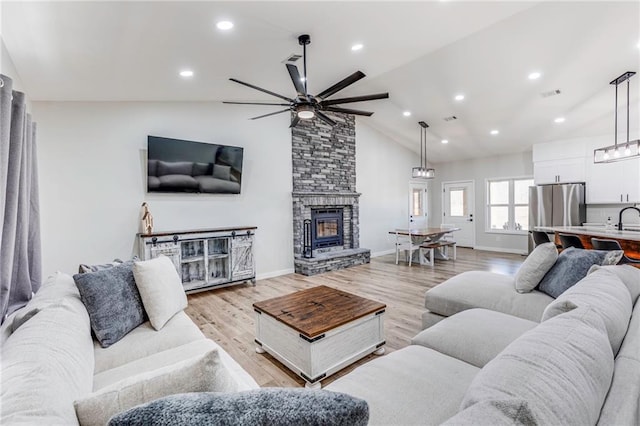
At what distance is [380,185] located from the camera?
25.4 ft

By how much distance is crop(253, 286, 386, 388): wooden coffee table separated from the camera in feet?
7.31

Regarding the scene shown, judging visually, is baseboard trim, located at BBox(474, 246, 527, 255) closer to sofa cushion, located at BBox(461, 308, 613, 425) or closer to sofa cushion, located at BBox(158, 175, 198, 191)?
sofa cushion, located at BBox(158, 175, 198, 191)

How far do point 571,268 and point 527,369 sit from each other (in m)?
2.14

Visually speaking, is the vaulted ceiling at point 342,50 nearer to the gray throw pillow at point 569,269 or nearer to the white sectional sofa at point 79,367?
the white sectional sofa at point 79,367

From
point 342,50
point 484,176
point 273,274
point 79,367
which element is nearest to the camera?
point 79,367

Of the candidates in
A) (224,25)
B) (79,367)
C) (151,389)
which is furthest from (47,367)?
(224,25)

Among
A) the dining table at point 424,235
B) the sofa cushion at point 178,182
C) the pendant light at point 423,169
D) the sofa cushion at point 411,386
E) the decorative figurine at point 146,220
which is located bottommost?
the sofa cushion at point 411,386

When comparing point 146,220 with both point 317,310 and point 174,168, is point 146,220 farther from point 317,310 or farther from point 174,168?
point 317,310

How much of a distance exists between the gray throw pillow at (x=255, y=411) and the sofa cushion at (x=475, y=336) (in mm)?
1368

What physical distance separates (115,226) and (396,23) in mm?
4286

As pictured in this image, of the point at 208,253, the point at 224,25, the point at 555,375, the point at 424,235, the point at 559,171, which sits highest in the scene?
the point at 224,25

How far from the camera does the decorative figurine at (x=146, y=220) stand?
4.16 meters

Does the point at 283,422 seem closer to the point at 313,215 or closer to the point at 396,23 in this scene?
the point at 396,23

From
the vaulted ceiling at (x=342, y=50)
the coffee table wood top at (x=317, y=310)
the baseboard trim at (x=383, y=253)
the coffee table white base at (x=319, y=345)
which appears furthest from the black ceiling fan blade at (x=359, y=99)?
the baseboard trim at (x=383, y=253)
